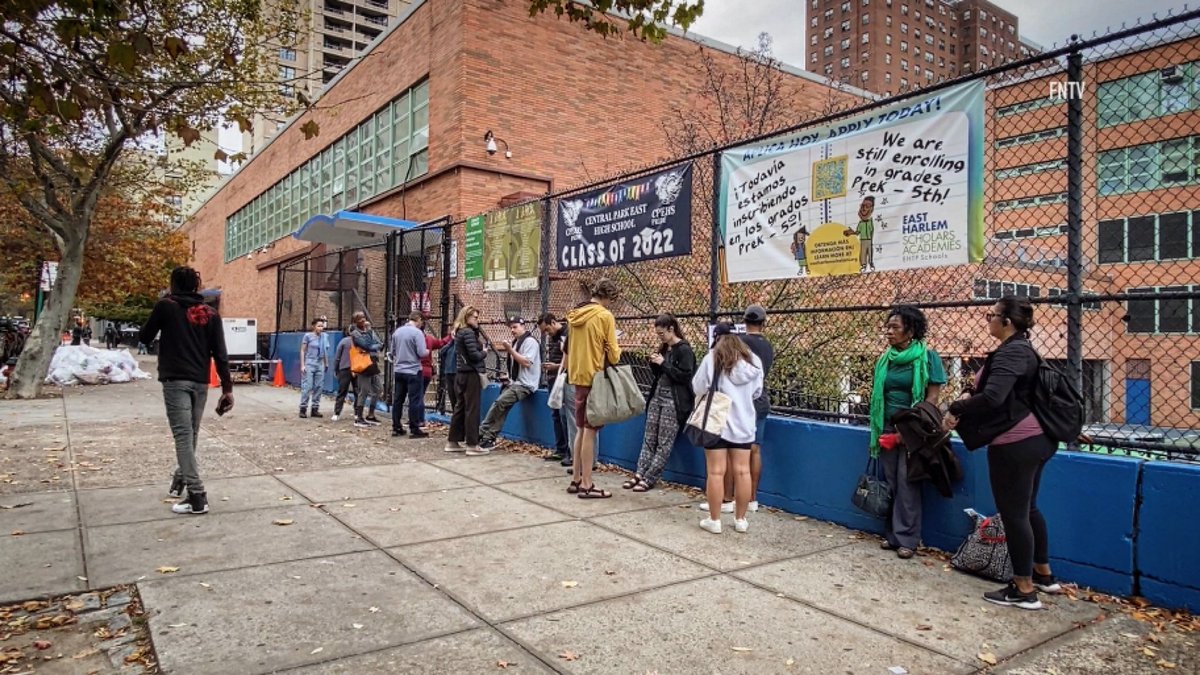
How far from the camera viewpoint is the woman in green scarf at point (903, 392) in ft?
16.3

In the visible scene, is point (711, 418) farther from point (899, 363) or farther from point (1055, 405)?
point (1055, 405)

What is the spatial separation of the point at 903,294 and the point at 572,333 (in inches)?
185

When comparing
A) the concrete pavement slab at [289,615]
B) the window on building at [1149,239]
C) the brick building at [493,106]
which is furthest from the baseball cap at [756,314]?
the brick building at [493,106]

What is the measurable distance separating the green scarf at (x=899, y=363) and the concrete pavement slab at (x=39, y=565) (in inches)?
195

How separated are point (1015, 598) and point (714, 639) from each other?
1797 mm

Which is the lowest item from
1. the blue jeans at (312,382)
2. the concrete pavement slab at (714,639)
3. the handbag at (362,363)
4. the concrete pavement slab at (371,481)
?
the concrete pavement slab at (714,639)

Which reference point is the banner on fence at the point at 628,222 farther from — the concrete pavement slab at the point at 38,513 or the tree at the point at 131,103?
the concrete pavement slab at the point at 38,513

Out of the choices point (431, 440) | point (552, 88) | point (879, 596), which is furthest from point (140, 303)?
point (879, 596)

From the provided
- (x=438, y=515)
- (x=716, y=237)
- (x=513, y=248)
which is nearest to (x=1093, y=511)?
(x=716, y=237)

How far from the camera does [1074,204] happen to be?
4609mm

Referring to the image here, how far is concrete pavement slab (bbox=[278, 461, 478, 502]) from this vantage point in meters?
6.72

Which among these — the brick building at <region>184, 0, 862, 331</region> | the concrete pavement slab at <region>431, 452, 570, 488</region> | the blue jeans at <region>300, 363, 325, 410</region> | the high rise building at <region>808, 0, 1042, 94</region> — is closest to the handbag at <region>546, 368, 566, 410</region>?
the concrete pavement slab at <region>431, 452, 570, 488</region>

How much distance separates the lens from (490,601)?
4.03m

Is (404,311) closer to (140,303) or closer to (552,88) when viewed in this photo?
(552,88)
